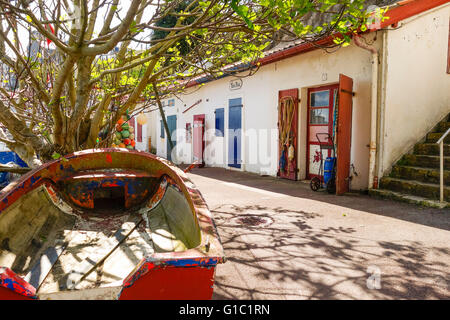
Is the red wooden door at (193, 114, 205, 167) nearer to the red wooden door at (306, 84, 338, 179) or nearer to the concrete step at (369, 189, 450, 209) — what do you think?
the red wooden door at (306, 84, 338, 179)

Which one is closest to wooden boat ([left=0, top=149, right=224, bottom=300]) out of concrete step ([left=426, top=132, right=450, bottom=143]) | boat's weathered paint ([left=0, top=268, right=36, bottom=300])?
boat's weathered paint ([left=0, top=268, right=36, bottom=300])

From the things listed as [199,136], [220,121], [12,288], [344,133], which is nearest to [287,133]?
[344,133]

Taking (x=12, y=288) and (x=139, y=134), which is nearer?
(x=12, y=288)

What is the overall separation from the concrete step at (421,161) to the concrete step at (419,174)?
0.21 metres

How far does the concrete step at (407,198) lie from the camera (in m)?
5.66

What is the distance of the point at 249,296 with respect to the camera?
9.16ft

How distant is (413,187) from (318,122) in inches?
115

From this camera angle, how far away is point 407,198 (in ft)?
20.1

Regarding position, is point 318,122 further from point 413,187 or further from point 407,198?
point 407,198

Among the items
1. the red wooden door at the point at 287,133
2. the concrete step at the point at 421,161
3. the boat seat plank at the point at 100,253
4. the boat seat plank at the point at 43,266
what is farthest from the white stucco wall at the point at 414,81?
the boat seat plank at the point at 43,266

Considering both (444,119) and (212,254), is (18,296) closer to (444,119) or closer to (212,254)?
(212,254)

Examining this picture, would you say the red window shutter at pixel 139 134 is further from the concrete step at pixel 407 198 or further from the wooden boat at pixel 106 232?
the wooden boat at pixel 106 232
